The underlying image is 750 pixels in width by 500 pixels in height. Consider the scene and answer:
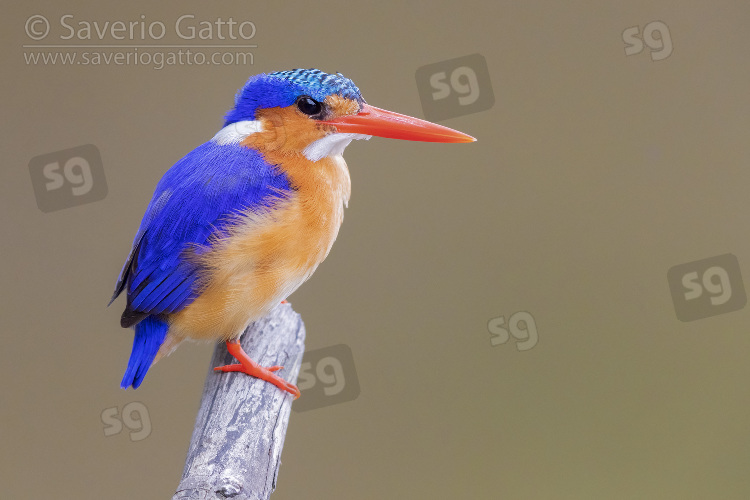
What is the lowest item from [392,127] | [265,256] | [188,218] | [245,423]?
[245,423]

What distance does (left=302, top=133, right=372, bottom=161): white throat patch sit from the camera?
1.52m

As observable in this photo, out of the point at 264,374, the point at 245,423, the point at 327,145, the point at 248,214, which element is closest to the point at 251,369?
the point at 264,374

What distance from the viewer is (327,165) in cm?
158

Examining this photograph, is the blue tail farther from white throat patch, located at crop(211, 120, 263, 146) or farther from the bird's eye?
the bird's eye

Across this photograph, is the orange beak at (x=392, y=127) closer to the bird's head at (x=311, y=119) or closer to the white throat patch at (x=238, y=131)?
the bird's head at (x=311, y=119)

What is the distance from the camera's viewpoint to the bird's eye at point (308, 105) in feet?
4.88

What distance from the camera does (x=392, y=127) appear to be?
5.04 feet

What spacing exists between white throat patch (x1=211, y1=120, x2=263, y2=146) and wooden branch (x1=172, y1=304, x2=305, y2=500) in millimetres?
470

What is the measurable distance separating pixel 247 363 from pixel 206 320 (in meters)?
0.15

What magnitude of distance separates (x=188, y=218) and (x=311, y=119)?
0.31m

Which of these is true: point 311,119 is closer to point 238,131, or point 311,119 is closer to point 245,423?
point 238,131

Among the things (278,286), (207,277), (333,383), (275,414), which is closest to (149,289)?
(207,277)

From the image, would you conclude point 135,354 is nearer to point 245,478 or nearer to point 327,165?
point 245,478

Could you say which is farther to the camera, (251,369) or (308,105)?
(251,369)
